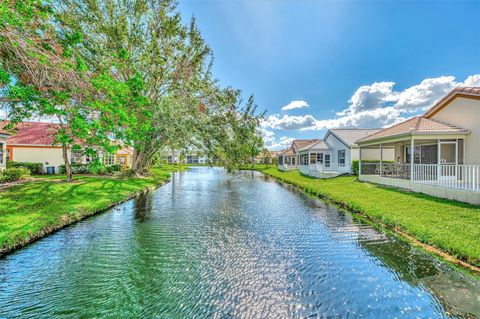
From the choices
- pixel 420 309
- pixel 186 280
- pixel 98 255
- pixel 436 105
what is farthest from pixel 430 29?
pixel 98 255

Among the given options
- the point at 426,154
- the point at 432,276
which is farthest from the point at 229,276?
the point at 426,154

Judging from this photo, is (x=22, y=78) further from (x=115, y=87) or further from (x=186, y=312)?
(x=186, y=312)

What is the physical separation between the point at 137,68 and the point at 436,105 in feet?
72.6

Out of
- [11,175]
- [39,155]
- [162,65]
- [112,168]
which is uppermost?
[162,65]

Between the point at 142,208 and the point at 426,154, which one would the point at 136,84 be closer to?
the point at 142,208

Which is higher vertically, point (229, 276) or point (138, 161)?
point (138, 161)

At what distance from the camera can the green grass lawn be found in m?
6.13

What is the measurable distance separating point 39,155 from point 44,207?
20347 mm

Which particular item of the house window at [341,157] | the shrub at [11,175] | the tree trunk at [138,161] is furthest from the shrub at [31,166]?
the house window at [341,157]

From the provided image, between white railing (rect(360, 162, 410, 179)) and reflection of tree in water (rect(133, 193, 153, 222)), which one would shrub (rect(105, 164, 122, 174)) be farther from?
white railing (rect(360, 162, 410, 179))

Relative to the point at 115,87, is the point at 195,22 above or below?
above

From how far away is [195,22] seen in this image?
20.7 m

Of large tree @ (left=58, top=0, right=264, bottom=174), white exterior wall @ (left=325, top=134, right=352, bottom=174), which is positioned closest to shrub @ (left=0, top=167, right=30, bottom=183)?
large tree @ (left=58, top=0, right=264, bottom=174)

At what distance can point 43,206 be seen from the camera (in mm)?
9594
